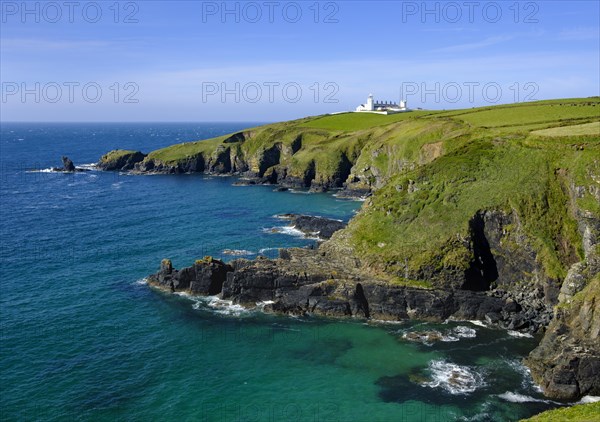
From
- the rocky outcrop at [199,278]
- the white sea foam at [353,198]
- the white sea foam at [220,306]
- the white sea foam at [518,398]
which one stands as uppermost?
the white sea foam at [353,198]

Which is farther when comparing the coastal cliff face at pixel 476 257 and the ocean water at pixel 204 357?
the coastal cliff face at pixel 476 257

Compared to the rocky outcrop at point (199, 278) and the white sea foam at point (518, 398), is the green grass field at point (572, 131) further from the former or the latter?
the rocky outcrop at point (199, 278)

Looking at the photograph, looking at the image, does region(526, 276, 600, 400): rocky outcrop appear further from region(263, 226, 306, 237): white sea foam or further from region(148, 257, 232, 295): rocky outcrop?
region(263, 226, 306, 237): white sea foam

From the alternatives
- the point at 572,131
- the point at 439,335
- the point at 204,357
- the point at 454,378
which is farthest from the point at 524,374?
the point at 572,131

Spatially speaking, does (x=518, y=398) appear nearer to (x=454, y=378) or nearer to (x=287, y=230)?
(x=454, y=378)

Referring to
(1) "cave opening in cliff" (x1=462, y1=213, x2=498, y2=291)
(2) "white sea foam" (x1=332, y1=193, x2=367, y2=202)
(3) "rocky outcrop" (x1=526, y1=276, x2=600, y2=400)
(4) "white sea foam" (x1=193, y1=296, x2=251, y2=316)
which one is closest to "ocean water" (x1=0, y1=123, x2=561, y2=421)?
(4) "white sea foam" (x1=193, y1=296, x2=251, y2=316)

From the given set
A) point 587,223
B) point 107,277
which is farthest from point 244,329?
point 587,223

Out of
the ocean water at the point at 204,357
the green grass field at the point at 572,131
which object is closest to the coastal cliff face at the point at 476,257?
the green grass field at the point at 572,131

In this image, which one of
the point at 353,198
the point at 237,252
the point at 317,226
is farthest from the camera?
the point at 353,198
